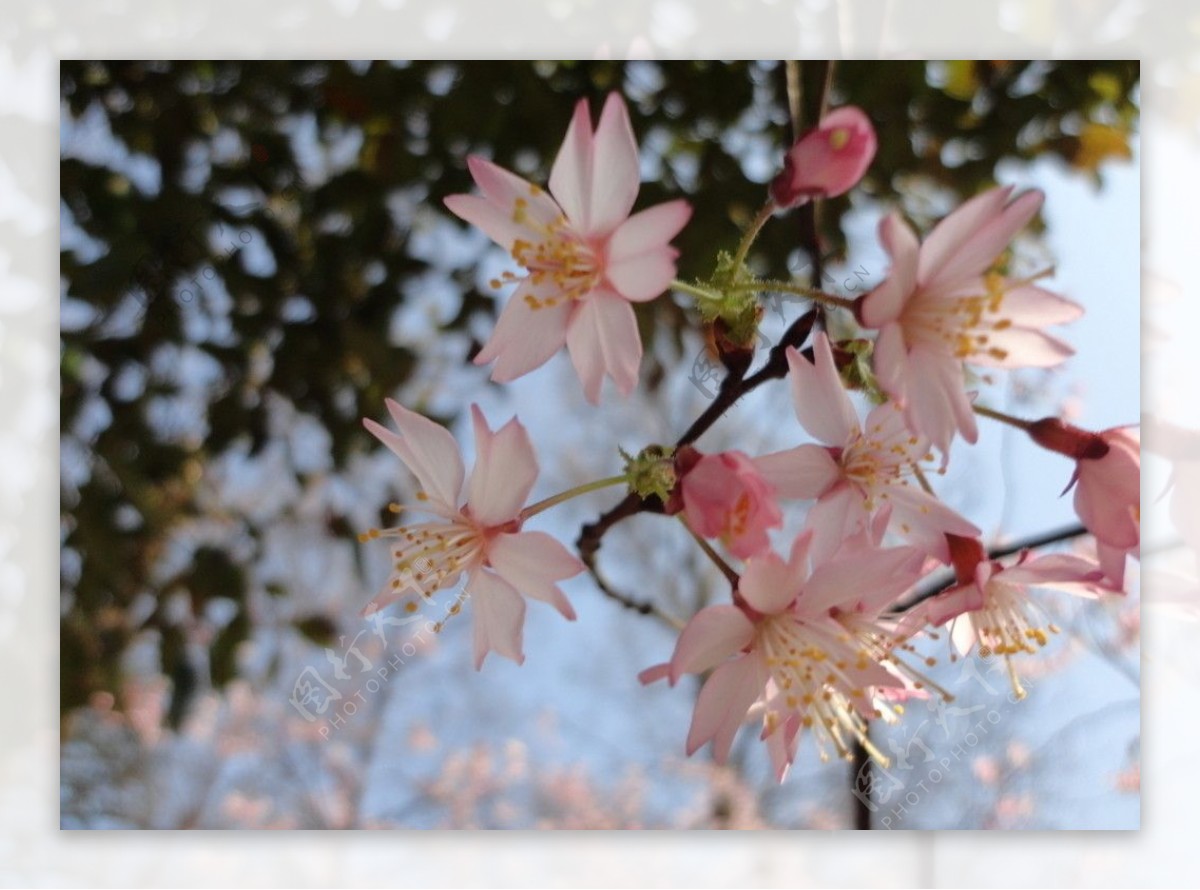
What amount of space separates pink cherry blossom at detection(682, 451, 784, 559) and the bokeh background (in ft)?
1.55

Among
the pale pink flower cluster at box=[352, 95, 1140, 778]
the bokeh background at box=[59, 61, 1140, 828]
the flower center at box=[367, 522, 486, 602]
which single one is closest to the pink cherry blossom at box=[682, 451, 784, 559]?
the pale pink flower cluster at box=[352, 95, 1140, 778]

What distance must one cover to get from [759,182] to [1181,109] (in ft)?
1.43

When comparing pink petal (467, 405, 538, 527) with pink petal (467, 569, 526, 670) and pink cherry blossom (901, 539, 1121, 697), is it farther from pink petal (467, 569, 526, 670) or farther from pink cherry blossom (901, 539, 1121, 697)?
pink cherry blossom (901, 539, 1121, 697)

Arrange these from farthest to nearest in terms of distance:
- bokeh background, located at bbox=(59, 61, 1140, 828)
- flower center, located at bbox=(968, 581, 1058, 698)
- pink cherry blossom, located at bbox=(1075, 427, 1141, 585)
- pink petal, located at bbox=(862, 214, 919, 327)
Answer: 1. bokeh background, located at bbox=(59, 61, 1140, 828)
2. flower center, located at bbox=(968, 581, 1058, 698)
3. pink cherry blossom, located at bbox=(1075, 427, 1141, 585)
4. pink petal, located at bbox=(862, 214, 919, 327)

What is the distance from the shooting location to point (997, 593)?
35.0 inches

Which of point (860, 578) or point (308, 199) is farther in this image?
point (308, 199)

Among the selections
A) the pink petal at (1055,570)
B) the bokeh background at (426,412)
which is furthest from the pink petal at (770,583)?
the bokeh background at (426,412)

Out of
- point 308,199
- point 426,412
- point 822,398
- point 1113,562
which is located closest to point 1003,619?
point 1113,562

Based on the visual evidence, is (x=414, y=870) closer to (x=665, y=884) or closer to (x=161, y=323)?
(x=665, y=884)

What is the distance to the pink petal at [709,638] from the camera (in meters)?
0.76

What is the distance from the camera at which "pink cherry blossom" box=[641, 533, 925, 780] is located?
737 mm

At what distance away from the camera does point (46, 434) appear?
1253 millimetres

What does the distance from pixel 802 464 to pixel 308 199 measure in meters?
0.70

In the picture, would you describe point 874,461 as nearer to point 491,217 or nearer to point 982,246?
point 982,246
